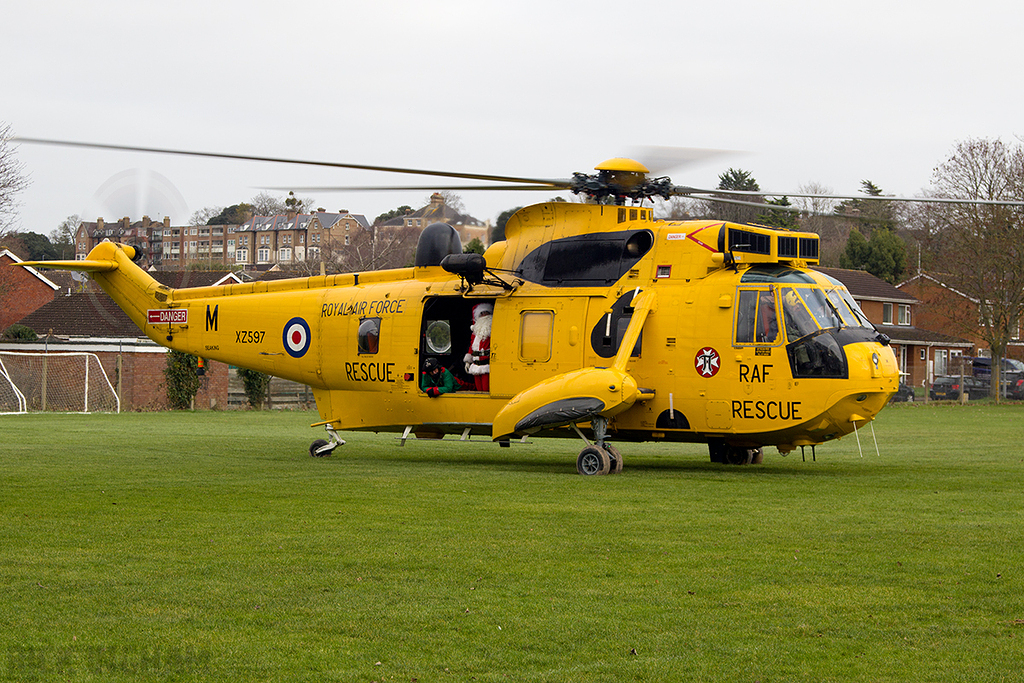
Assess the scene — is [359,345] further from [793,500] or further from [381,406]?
[793,500]

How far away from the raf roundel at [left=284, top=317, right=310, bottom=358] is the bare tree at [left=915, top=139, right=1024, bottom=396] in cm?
4115

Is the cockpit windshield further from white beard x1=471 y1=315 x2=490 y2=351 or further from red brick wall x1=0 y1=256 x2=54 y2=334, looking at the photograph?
red brick wall x1=0 y1=256 x2=54 y2=334

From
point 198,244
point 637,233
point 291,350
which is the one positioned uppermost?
point 198,244

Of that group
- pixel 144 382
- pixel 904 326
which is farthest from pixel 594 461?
pixel 904 326

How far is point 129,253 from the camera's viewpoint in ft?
77.6

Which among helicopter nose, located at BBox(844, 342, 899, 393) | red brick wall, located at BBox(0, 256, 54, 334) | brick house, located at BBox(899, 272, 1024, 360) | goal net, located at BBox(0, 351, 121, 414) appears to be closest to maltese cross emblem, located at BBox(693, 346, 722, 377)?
helicopter nose, located at BBox(844, 342, 899, 393)

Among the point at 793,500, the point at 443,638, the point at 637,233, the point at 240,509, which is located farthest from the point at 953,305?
the point at 443,638

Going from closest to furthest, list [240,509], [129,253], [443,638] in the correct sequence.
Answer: [443,638]
[240,509]
[129,253]

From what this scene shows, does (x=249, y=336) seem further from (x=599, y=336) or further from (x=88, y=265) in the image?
(x=599, y=336)

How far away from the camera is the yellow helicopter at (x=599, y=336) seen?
55.0 ft

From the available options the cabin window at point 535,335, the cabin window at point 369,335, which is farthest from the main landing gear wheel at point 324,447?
the cabin window at point 535,335

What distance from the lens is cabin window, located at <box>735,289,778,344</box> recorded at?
1681cm

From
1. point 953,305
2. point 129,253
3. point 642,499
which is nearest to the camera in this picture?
point 642,499

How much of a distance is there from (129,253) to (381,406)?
716 cm
